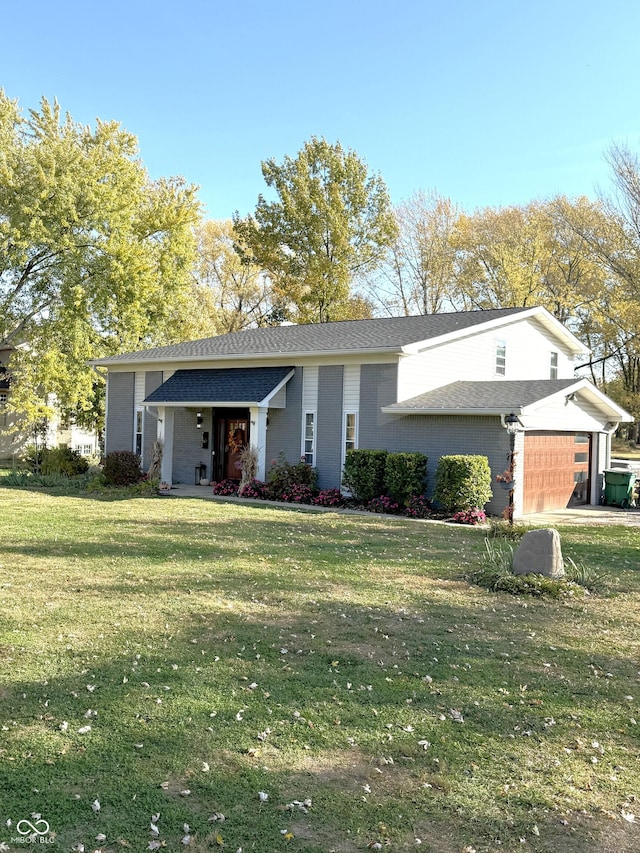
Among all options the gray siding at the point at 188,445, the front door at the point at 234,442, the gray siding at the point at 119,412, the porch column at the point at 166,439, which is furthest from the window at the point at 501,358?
the gray siding at the point at 119,412

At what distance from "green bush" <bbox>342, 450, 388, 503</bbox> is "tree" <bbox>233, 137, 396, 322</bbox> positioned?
19034 mm

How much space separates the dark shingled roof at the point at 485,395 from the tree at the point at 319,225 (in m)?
17.6

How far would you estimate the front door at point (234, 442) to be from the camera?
68.7 feet

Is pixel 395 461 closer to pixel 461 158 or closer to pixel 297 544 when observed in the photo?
pixel 297 544

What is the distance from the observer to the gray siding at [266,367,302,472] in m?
19.2

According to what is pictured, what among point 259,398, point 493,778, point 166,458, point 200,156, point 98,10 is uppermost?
point 200,156

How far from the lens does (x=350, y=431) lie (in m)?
18.3

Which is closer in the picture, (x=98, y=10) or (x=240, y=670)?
(x=240, y=670)

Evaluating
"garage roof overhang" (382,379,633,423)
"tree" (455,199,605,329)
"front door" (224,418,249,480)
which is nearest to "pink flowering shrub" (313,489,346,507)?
"garage roof overhang" (382,379,633,423)

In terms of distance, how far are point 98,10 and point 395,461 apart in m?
11.6

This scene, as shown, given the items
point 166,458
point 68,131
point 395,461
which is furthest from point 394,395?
point 68,131

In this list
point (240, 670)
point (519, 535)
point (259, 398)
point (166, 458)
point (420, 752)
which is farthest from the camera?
point (166, 458)

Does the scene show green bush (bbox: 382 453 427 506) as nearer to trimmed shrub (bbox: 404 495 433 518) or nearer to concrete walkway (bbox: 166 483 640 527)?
trimmed shrub (bbox: 404 495 433 518)

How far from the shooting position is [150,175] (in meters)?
37.2
